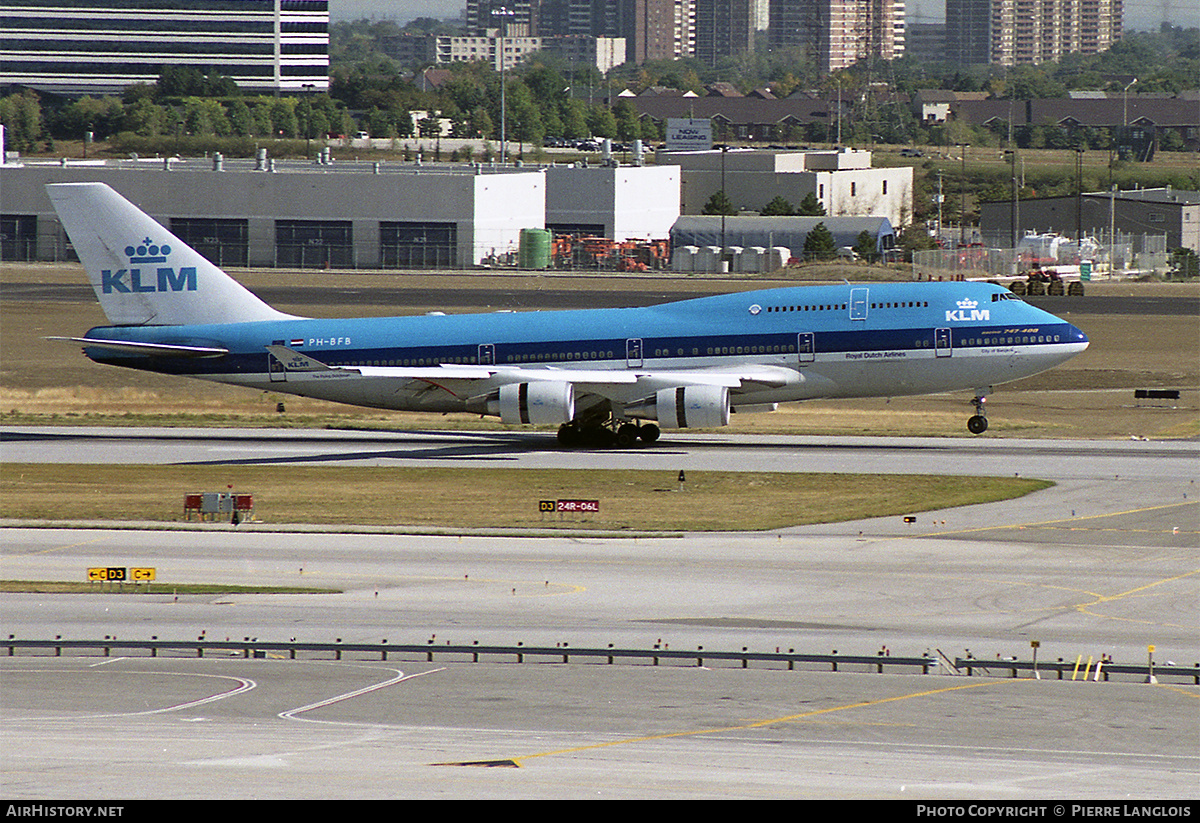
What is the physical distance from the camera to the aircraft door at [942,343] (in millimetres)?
55875

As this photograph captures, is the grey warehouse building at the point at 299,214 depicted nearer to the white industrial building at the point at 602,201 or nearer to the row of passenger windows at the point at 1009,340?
the white industrial building at the point at 602,201

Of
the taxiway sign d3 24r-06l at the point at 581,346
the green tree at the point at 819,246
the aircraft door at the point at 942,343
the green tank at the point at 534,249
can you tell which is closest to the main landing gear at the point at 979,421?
the taxiway sign d3 24r-06l at the point at 581,346

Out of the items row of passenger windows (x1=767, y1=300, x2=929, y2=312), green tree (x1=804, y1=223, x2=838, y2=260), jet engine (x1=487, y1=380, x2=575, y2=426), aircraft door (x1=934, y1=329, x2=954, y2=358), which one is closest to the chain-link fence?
green tree (x1=804, y1=223, x2=838, y2=260)

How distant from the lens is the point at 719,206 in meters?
172

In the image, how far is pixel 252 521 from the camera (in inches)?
1718

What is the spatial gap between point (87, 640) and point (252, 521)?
1413cm

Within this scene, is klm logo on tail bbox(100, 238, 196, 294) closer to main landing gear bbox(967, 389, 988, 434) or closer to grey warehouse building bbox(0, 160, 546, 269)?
main landing gear bbox(967, 389, 988, 434)

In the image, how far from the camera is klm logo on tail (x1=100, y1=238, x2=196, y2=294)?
58719mm

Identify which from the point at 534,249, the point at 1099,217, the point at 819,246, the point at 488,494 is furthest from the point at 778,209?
the point at 488,494

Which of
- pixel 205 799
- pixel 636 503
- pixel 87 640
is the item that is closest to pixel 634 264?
pixel 636 503

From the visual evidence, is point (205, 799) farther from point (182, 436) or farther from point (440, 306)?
point (440, 306)

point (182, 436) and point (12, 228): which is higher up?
point (12, 228)

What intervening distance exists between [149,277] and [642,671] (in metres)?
37.1

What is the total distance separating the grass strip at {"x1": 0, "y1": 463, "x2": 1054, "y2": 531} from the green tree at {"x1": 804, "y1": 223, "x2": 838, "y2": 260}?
10536cm
